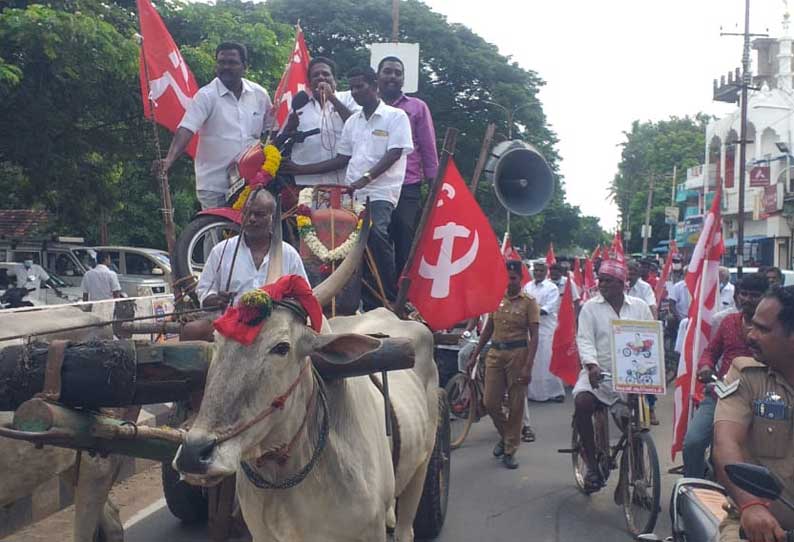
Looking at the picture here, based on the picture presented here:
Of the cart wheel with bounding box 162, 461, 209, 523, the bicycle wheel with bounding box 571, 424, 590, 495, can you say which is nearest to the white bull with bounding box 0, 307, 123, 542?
the cart wheel with bounding box 162, 461, 209, 523

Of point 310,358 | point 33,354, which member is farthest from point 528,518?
point 33,354

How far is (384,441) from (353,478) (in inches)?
18.7

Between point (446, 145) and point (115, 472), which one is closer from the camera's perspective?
point (115, 472)

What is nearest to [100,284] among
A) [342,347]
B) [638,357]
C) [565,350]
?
[565,350]

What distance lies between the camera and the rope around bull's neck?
3.65 meters

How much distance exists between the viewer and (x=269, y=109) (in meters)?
7.18

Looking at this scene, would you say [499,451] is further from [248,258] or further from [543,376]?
[248,258]

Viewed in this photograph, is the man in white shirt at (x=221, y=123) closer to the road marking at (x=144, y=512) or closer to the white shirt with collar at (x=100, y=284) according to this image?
the road marking at (x=144, y=512)

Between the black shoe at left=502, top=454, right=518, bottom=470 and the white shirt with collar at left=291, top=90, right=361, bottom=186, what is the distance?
3.69m

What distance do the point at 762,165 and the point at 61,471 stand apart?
4255 centimetres

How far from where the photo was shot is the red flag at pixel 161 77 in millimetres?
7637

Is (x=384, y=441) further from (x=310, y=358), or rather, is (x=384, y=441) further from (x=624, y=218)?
(x=624, y=218)

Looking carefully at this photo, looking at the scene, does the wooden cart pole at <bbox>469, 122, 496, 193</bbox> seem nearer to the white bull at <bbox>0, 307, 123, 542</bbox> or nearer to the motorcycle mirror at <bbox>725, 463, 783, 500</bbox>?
the white bull at <bbox>0, 307, 123, 542</bbox>

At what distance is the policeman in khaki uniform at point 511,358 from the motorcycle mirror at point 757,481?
622 cm
